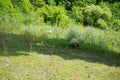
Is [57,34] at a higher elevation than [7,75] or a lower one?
lower

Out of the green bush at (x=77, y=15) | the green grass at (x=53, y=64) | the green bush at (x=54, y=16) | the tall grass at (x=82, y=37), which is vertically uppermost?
the green grass at (x=53, y=64)

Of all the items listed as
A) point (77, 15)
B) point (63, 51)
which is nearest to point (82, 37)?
point (63, 51)

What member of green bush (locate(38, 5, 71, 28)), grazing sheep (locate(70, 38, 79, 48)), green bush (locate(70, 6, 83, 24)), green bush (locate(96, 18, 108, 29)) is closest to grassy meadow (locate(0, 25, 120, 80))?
grazing sheep (locate(70, 38, 79, 48))

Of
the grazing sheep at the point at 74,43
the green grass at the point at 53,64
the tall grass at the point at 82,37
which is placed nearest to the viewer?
the green grass at the point at 53,64

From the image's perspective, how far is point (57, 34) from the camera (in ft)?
43.5

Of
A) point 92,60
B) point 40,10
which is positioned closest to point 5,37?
point 92,60

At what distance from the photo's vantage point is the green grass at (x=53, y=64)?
6.91m

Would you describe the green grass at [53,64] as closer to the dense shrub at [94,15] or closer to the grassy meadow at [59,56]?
the grassy meadow at [59,56]

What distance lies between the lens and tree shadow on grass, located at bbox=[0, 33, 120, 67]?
9.13 meters

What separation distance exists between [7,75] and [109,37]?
21.2ft

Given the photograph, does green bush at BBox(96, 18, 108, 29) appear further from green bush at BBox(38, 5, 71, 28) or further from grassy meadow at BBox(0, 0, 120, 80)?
green bush at BBox(38, 5, 71, 28)

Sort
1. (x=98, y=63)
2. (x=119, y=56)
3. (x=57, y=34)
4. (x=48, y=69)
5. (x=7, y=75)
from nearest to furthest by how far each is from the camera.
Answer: (x=7, y=75) < (x=48, y=69) < (x=98, y=63) < (x=119, y=56) < (x=57, y=34)

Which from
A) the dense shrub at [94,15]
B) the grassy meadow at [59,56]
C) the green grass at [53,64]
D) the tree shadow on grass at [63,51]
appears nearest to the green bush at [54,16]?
the dense shrub at [94,15]

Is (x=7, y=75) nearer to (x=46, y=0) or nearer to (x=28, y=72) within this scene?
(x=28, y=72)
